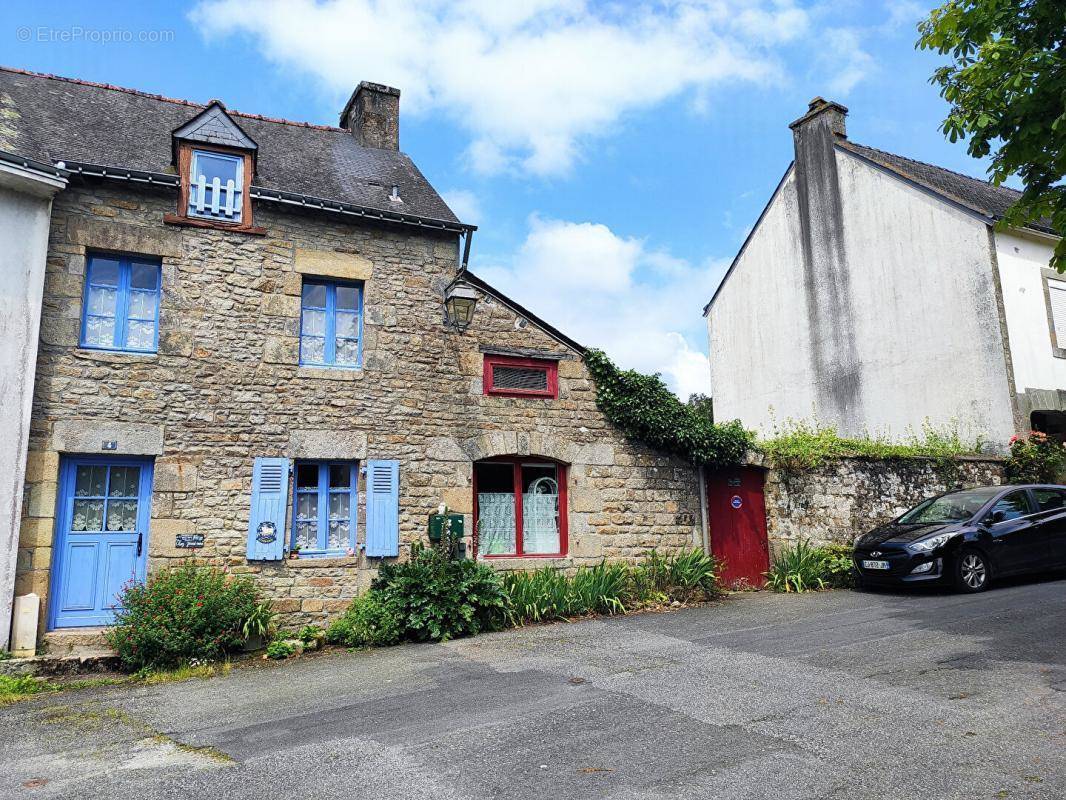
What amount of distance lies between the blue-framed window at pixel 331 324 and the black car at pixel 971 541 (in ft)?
24.2

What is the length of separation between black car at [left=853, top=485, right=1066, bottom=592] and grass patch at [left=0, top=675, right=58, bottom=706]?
31.4 ft

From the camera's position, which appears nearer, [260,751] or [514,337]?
[260,751]

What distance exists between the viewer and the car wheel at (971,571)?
9.45 meters

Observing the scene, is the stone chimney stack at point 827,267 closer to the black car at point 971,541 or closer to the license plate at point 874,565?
the black car at point 971,541

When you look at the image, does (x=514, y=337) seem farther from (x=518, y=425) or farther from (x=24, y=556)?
(x=24, y=556)

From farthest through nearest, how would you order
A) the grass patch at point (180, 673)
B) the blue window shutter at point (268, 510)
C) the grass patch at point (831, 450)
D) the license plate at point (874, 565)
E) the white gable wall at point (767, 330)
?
the white gable wall at point (767, 330) < the grass patch at point (831, 450) < the license plate at point (874, 565) < the blue window shutter at point (268, 510) < the grass patch at point (180, 673)

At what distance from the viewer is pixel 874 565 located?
9.95 metres

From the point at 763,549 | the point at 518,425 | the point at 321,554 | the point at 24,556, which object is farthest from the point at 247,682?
the point at 763,549

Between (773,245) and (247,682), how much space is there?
14783 millimetres

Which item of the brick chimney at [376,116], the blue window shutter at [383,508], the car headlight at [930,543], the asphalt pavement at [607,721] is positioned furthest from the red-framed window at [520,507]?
the brick chimney at [376,116]

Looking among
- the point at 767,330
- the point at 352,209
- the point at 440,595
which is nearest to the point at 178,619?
the point at 440,595

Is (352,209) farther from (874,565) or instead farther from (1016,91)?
(874,565)

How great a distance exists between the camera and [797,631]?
25.6 ft

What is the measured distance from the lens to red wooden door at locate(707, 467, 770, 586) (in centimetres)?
1135
